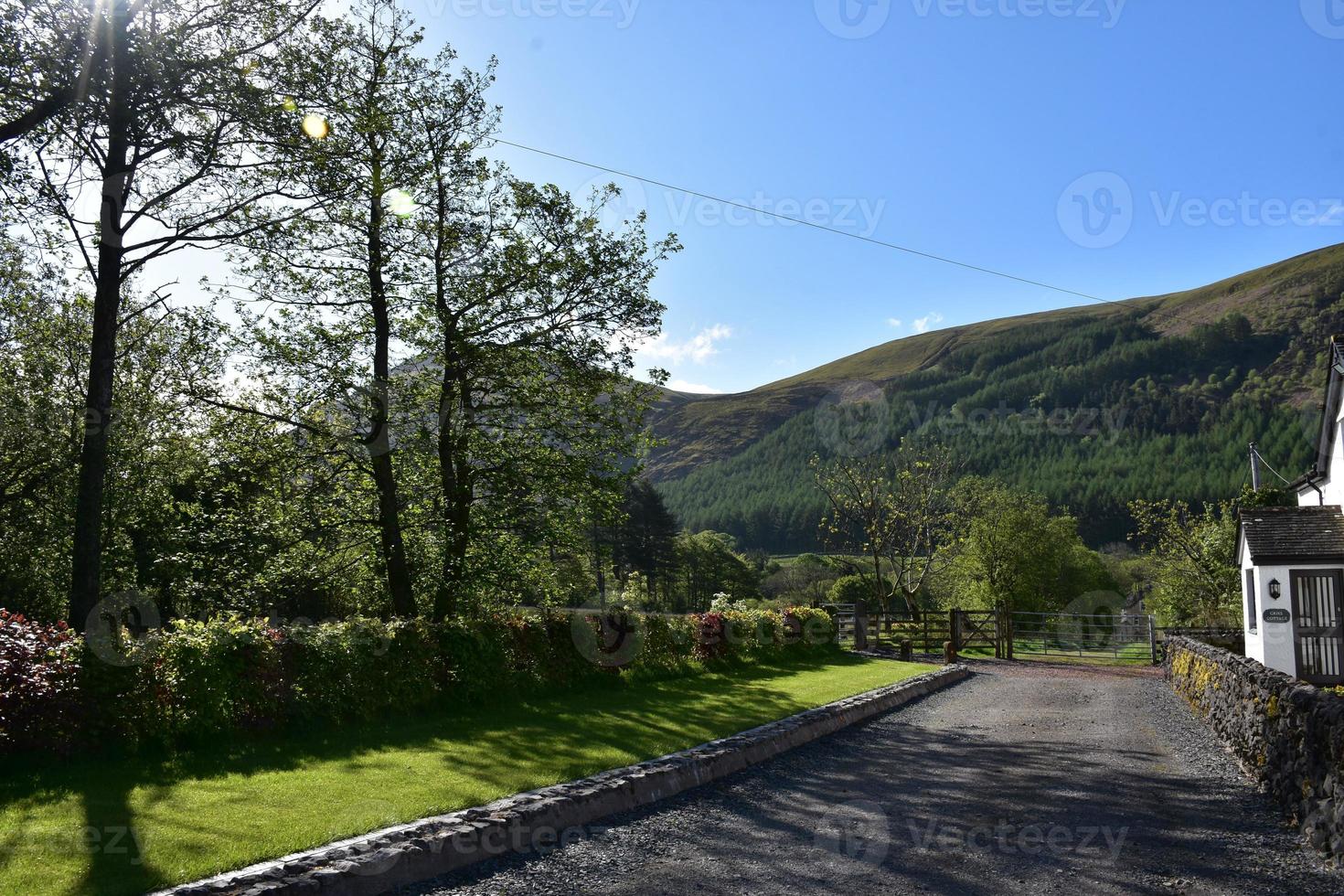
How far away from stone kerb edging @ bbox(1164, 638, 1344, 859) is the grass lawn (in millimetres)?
5663

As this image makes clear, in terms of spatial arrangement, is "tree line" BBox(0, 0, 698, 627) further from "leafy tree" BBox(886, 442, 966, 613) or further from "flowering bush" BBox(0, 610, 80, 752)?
"leafy tree" BBox(886, 442, 966, 613)

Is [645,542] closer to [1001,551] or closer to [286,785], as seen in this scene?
[1001,551]

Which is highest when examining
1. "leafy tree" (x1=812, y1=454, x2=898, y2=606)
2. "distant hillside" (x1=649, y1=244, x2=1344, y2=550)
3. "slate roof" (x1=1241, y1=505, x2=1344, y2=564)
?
"distant hillside" (x1=649, y1=244, x2=1344, y2=550)

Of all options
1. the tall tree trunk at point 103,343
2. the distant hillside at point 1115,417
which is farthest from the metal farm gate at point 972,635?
the distant hillside at point 1115,417

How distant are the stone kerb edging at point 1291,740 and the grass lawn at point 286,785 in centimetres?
566

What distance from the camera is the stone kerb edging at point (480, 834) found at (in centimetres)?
511

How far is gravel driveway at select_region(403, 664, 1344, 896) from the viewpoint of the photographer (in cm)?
564

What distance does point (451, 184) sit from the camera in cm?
1853

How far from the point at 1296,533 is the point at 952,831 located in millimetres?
16959

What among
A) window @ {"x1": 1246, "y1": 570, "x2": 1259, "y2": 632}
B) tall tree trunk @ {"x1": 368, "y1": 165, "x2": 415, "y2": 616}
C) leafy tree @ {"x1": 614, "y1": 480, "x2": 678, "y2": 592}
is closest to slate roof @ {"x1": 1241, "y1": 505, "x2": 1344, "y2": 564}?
window @ {"x1": 1246, "y1": 570, "x2": 1259, "y2": 632}

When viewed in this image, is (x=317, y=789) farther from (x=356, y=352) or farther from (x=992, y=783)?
(x=356, y=352)

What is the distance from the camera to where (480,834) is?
6.24 metres

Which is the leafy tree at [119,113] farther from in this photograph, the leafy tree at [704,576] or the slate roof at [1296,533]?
the leafy tree at [704,576]

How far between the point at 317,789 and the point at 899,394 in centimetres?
20028
